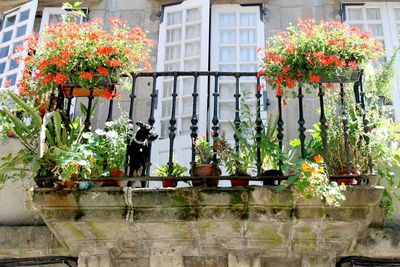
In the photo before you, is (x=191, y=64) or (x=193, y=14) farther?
(x=193, y=14)

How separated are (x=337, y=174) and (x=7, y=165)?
3004 mm

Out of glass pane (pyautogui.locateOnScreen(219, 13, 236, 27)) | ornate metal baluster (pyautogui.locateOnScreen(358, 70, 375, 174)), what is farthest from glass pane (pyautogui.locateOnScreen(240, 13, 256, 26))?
ornate metal baluster (pyautogui.locateOnScreen(358, 70, 375, 174))

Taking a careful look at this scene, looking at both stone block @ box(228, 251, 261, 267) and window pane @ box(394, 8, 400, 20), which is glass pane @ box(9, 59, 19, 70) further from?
window pane @ box(394, 8, 400, 20)

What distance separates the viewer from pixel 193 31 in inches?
330

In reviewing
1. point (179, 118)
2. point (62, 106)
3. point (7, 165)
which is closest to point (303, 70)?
point (179, 118)

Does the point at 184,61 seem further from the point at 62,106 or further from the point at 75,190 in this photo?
the point at 75,190

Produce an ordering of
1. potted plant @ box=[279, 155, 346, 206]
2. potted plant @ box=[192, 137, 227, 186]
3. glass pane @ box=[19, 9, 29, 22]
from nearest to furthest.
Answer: potted plant @ box=[279, 155, 346, 206] → potted plant @ box=[192, 137, 227, 186] → glass pane @ box=[19, 9, 29, 22]

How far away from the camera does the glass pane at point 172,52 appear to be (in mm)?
8297

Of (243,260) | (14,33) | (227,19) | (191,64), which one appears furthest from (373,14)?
(14,33)

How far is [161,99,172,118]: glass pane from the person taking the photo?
25.7 feet

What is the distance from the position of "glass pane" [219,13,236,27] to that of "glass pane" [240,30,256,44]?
0.63 ft

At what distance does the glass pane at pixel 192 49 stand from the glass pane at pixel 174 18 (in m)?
0.41

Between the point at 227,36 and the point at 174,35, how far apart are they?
0.67m

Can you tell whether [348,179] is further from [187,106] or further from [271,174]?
[187,106]
